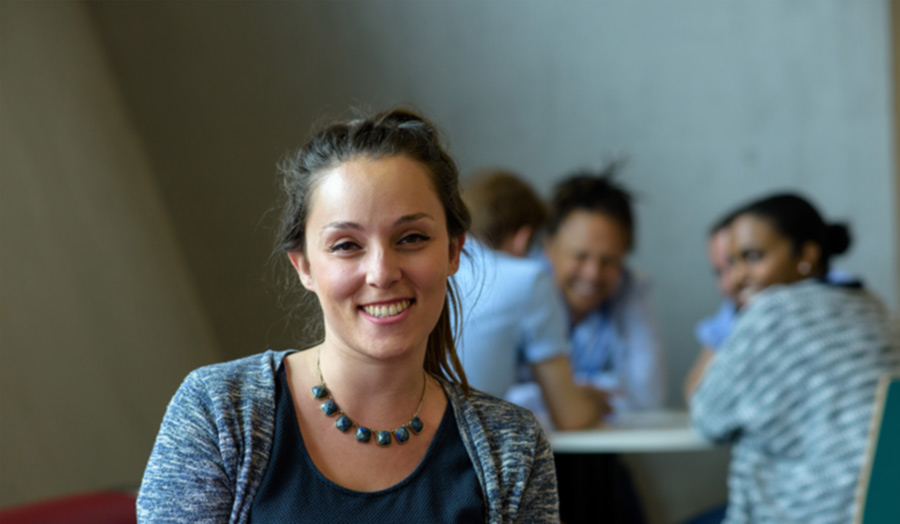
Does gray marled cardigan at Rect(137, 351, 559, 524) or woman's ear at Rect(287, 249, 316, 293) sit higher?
woman's ear at Rect(287, 249, 316, 293)

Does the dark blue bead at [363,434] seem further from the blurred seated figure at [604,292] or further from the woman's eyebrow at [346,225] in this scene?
the blurred seated figure at [604,292]

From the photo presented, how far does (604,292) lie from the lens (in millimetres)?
2965

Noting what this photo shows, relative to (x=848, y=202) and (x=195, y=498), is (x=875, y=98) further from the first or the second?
(x=195, y=498)

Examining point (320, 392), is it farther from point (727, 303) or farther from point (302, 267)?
point (727, 303)

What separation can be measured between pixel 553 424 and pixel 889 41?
7.46ft

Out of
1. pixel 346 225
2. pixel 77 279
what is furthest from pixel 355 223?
pixel 77 279

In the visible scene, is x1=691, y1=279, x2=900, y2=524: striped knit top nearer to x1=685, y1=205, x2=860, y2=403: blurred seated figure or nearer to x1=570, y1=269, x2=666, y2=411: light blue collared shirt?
x1=685, y1=205, x2=860, y2=403: blurred seated figure

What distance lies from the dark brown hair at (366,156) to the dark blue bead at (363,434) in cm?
23

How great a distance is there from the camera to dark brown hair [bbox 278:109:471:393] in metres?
1.07

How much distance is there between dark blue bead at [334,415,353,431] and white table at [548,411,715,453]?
1.14m

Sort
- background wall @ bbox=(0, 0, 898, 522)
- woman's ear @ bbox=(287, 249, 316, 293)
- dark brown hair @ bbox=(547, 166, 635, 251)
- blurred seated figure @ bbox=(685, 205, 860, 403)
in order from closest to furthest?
woman's ear @ bbox=(287, 249, 316, 293)
blurred seated figure @ bbox=(685, 205, 860, 403)
dark brown hair @ bbox=(547, 166, 635, 251)
background wall @ bbox=(0, 0, 898, 522)

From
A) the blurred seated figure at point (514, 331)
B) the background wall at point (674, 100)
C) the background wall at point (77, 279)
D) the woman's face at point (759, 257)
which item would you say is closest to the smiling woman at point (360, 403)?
the blurred seated figure at point (514, 331)

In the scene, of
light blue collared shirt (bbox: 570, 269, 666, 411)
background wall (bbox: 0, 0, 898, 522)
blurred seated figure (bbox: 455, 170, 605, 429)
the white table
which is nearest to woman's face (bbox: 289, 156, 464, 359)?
blurred seated figure (bbox: 455, 170, 605, 429)

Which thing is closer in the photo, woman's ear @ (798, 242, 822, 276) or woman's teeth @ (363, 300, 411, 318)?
woman's teeth @ (363, 300, 411, 318)
